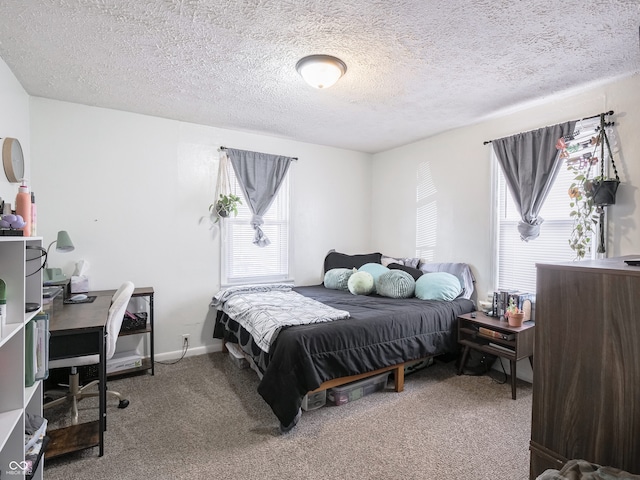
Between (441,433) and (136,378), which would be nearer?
(441,433)

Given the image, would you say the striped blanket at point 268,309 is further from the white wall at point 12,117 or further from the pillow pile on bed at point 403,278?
the white wall at point 12,117

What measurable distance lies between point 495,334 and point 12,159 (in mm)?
3988

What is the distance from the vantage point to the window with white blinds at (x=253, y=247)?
3756 mm

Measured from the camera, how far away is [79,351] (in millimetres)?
1880

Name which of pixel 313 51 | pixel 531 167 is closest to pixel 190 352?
pixel 313 51

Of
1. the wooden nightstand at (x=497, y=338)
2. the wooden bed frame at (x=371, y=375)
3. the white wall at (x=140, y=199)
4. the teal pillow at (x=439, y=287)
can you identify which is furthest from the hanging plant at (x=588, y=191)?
the white wall at (x=140, y=199)

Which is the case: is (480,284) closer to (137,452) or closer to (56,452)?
(137,452)

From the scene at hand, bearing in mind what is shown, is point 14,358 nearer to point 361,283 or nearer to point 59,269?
point 59,269

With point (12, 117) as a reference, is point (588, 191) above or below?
below

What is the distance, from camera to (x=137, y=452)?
1.96 meters

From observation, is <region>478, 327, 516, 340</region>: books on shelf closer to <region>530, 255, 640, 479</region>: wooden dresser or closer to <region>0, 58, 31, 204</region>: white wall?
<region>530, 255, 640, 479</region>: wooden dresser

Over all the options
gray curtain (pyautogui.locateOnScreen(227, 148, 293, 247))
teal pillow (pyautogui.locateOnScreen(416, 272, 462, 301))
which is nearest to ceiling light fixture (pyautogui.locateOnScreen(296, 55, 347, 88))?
gray curtain (pyautogui.locateOnScreen(227, 148, 293, 247))

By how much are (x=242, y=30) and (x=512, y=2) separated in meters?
1.43

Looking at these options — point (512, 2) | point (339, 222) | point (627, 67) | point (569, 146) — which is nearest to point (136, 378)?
point (339, 222)
